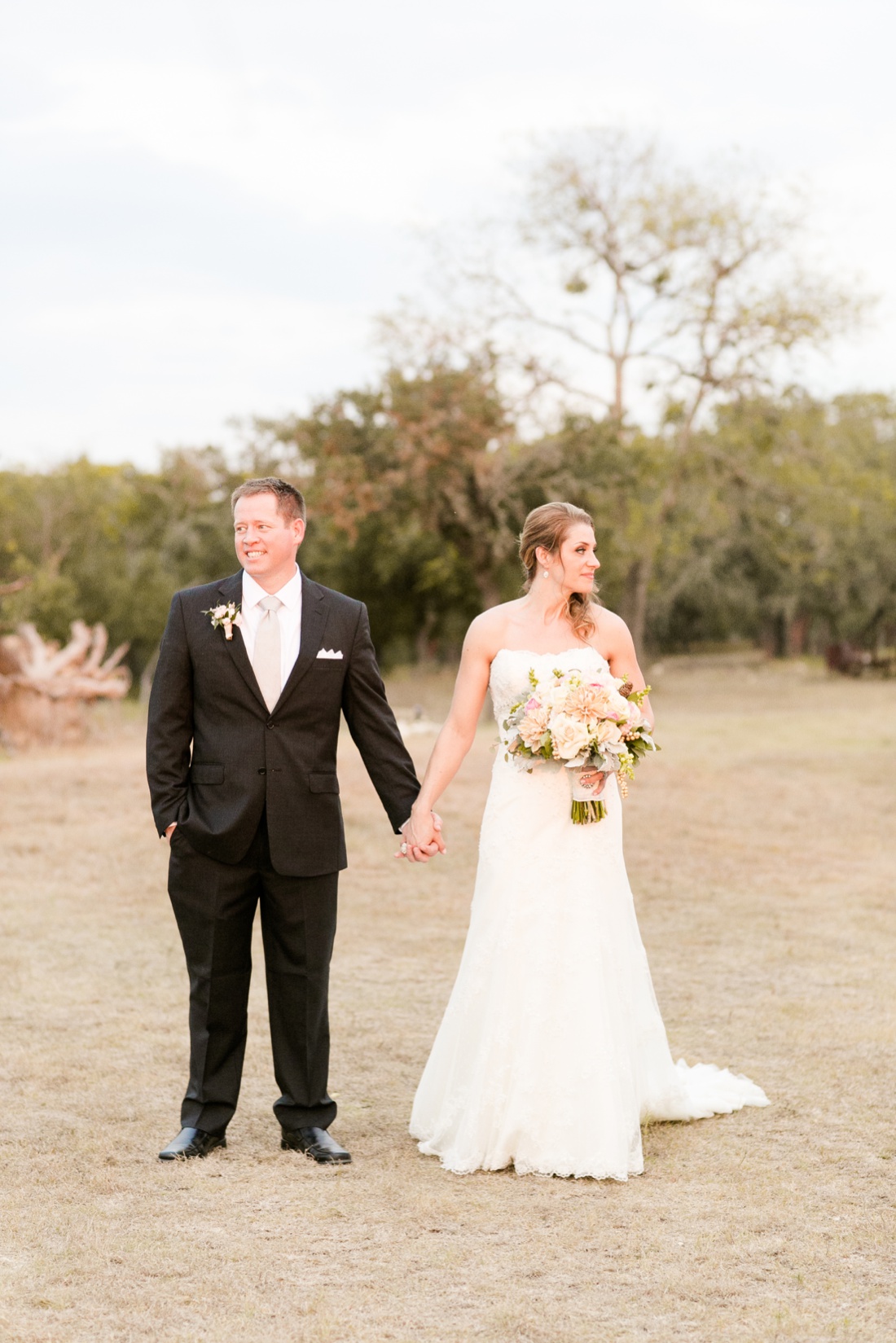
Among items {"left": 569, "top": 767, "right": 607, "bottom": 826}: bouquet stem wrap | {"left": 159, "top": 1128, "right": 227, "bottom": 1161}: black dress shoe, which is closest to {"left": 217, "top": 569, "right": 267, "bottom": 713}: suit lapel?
{"left": 569, "top": 767, "right": 607, "bottom": 826}: bouquet stem wrap

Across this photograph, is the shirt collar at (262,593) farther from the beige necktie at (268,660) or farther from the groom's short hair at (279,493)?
the groom's short hair at (279,493)

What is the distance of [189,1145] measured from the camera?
15.4ft

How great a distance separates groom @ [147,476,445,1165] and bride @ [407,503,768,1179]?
32 cm

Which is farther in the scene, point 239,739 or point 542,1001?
point 542,1001

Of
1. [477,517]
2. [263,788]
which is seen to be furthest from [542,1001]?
[477,517]

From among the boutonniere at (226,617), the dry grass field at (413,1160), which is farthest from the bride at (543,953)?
the boutonniere at (226,617)

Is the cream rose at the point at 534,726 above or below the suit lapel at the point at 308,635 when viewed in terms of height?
below

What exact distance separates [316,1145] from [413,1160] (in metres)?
0.34

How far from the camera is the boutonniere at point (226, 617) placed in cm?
450

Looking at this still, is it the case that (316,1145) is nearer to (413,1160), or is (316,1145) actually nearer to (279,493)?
(413,1160)

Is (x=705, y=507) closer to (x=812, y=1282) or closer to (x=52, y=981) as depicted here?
(x=52, y=981)

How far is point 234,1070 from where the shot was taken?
4.73 m

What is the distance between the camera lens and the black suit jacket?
454cm

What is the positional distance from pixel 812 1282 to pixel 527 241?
102 feet
